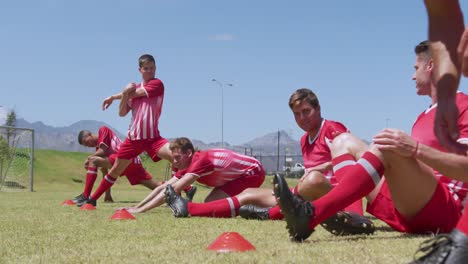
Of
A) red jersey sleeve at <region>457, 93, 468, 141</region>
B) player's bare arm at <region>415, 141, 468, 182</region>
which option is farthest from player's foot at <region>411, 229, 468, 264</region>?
red jersey sleeve at <region>457, 93, 468, 141</region>

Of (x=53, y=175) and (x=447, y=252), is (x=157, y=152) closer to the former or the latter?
(x=447, y=252)

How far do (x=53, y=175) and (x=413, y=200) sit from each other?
3393cm

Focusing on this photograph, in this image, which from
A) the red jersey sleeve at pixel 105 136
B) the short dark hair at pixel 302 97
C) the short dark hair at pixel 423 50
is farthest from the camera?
the red jersey sleeve at pixel 105 136

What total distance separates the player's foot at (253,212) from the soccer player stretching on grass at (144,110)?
100 inches

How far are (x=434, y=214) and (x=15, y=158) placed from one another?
23831 mm

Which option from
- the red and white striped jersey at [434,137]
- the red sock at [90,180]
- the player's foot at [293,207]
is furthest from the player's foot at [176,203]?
the red sock at [90,180]

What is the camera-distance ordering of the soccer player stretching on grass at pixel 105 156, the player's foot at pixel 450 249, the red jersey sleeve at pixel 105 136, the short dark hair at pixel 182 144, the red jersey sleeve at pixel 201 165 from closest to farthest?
1. the player's foot at pixel 450 249
2. the red jersey sleeve at pixel 201 165
3. the short dark hair at pixel 182 144
4. the soccer player stretching on grass at pixel 105 156
5. the red jersey sleeve at pixel 105 136

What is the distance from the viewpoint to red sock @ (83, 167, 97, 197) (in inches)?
371

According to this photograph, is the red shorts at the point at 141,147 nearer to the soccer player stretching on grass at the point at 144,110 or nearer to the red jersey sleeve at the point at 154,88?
the soccer player stretching on grass at the point at 144,110

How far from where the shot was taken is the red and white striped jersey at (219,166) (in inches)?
238

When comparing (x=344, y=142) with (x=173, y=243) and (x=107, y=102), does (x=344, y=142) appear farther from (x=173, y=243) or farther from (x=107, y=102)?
(x=107, y=102)

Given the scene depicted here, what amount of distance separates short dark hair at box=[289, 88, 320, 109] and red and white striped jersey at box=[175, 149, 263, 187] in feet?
4.84

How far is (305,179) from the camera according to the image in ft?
15.3

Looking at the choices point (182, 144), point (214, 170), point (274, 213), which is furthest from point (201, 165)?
point (274, 213)
